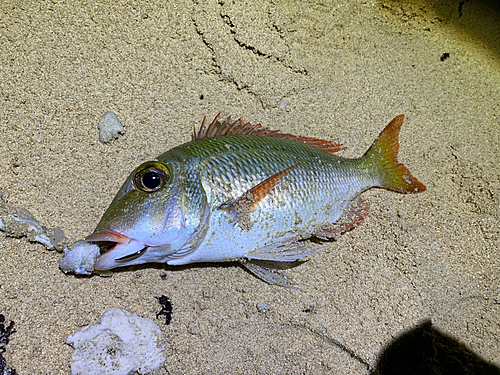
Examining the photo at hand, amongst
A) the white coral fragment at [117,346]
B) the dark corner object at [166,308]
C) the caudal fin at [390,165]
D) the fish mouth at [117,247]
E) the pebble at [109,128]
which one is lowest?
the white coral fragment at [117,346]

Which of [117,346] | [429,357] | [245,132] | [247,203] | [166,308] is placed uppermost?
[245,132]

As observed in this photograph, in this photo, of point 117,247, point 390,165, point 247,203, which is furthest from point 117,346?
point 390,165

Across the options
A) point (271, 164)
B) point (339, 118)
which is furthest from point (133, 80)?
point (339, 118)

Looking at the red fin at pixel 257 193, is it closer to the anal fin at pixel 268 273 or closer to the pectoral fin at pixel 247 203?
the pectoral fin at pixel 247 203

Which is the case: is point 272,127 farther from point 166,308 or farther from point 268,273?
point 166,308

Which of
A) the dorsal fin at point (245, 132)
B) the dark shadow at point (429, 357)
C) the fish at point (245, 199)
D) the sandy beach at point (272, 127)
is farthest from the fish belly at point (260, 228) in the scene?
the dark shadow at point (429, 357)

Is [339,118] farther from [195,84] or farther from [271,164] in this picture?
[195,84]
